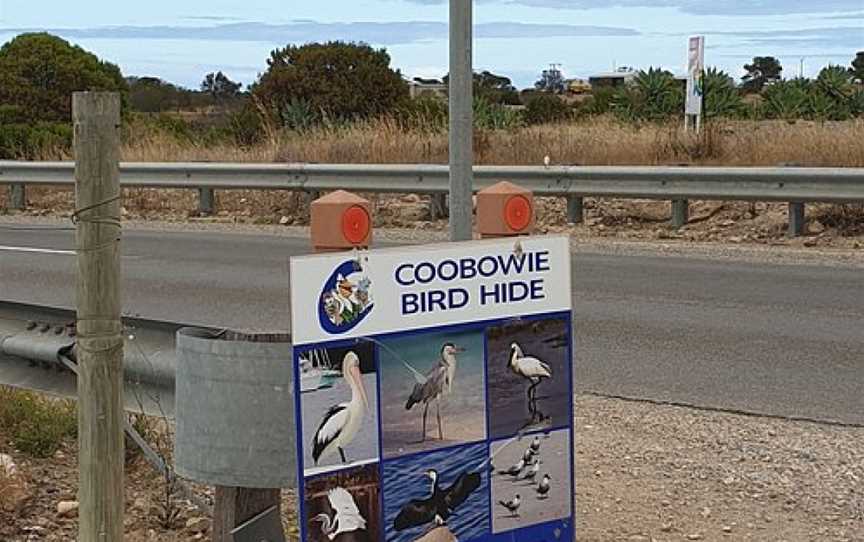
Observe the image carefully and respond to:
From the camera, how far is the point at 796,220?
13.8 meters

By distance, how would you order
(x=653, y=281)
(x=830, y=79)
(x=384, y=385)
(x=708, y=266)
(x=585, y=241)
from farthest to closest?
(x=830, y=79) → (x=585, y=241) → (x=708, y=266) → (x=653, y=281) → (x=384, y=385)

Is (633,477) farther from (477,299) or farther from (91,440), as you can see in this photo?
(91,440)

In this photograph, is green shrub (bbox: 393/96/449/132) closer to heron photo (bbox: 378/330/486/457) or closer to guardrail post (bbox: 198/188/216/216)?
guardrail post (bbox: 198/188/216/216)

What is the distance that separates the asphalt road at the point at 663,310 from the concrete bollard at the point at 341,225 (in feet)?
12.0

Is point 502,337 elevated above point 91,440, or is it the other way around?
point 502,337

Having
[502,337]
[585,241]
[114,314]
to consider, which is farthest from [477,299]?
[585,241]

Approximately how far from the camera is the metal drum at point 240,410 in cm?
389

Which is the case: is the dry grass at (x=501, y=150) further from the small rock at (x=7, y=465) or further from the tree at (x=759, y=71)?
the tree at (x=759, y=71)

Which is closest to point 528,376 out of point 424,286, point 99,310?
point 424,286

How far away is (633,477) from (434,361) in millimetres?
2078

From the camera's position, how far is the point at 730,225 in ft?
48.1

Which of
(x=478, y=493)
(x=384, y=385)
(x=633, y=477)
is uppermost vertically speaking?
(x=384, y=385)

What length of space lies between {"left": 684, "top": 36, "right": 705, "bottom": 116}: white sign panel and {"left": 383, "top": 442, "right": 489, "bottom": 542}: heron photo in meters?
14.7

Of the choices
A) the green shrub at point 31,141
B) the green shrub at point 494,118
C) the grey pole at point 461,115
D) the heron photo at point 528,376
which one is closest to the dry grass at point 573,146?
the green shrub at point 494,118
